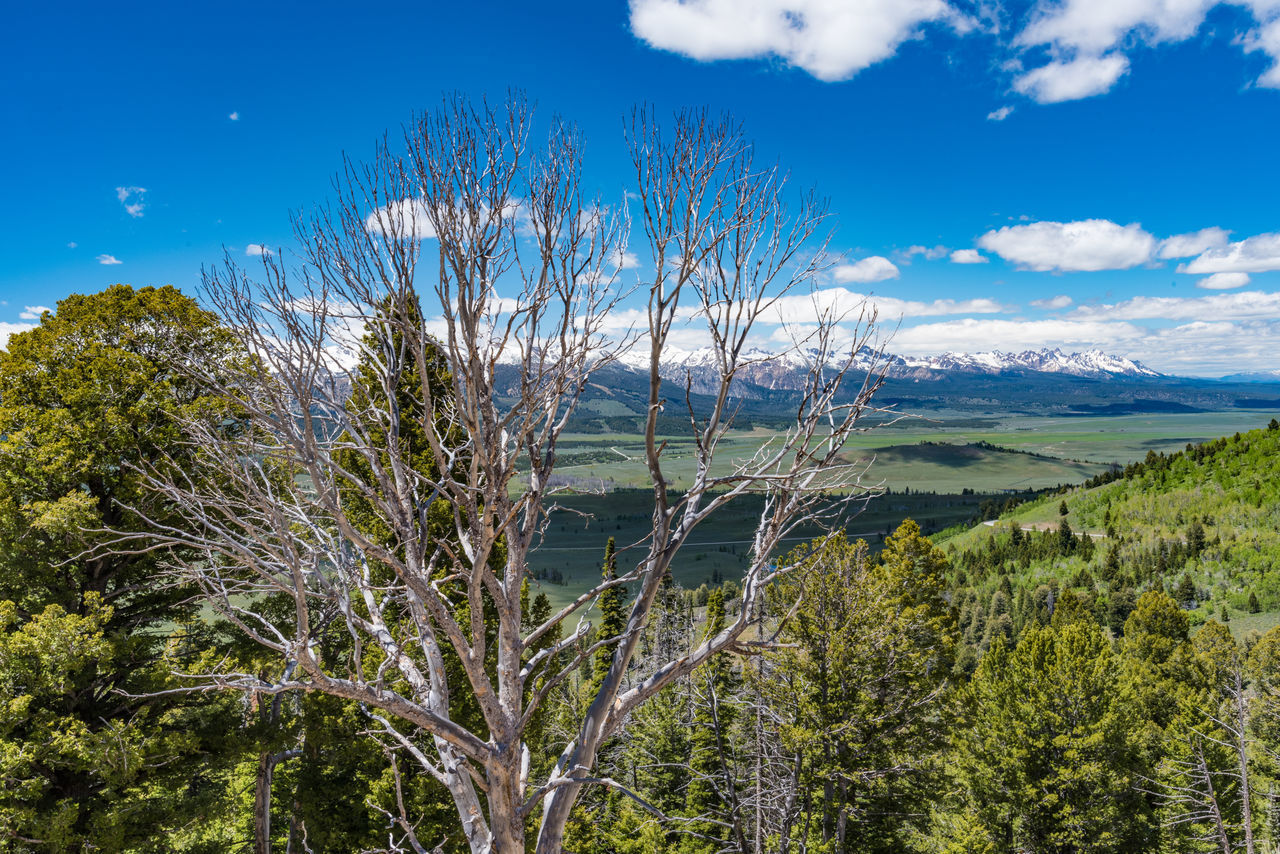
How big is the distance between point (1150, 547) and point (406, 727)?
75.6m

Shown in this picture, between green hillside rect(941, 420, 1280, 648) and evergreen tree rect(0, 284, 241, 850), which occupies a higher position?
evergreen tree rect(0, 284, 241, 850)

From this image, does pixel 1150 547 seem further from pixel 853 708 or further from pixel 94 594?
pixel 94 594

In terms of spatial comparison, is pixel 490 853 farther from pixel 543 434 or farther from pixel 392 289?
pixel 392 289

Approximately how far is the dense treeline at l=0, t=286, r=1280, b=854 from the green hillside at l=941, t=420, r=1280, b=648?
95.2 ft

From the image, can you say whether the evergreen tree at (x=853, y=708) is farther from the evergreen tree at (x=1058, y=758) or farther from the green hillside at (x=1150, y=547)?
the green hillside at (x=1150, y=547)

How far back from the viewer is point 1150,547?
6291 cm

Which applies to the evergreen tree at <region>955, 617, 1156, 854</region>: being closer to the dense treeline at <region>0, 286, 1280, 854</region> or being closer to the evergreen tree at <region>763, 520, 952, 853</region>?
the dense treeline at <region>0, 286, 1280, 854</region>

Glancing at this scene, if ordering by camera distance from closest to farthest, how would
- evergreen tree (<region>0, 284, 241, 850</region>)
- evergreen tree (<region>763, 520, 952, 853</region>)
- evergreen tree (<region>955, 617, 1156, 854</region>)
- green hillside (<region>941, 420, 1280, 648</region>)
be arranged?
evergreen tree (<region>0, 284, 241, 850</region>) < evergreen tree (<region>763, 520, 952, 853</region>) < evergreen tree (<region>955, 617, 1156, 854</region>) < green hillside (<region>941, 420, 1280, 648</region>)

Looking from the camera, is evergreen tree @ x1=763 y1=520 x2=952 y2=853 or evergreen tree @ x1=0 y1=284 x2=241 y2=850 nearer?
evergreen tree @ x1=0 y1=284 x2=241 y2=850

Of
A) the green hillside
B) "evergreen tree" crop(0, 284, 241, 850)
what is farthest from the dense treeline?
the green hillside

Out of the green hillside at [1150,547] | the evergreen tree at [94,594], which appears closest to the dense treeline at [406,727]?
the evergreen tree at [94,594]

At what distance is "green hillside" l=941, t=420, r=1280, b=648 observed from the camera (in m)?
48.9

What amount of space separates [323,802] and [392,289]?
1357cm

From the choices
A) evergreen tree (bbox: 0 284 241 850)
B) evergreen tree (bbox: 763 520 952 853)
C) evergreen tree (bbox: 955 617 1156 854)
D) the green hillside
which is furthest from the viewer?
the green hillside
